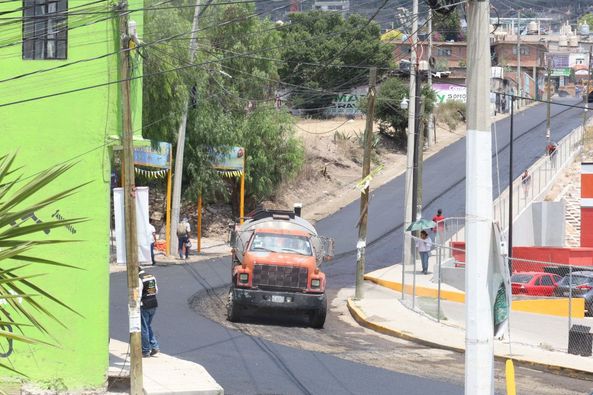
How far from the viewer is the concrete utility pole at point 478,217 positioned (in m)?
11.2

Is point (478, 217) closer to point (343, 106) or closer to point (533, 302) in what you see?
point (533, 302)

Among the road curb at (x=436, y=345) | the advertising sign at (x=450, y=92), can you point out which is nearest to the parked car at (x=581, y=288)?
the road curb at (x=436, y=345)

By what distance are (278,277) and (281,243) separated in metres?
1.22

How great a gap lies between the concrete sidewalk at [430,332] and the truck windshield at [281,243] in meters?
2.86

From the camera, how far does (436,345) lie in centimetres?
2389

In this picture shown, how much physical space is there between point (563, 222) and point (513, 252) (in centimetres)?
672

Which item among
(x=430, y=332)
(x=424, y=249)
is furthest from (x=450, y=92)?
(x=430, y=332)

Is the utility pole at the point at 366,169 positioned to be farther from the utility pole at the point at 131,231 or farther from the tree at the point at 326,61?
the tree at the point at 326,61

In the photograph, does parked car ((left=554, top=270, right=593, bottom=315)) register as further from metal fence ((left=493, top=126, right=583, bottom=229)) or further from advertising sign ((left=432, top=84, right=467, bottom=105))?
advertising sign ((left=432, top=84, right=467, bottom=105))

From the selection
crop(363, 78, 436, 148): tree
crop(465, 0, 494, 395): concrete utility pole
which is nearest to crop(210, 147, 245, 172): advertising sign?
crop(363, 78, 436, 148): tree

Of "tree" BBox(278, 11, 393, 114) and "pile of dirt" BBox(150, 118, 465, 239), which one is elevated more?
"tree" BBox(278, 11, 393, 114)

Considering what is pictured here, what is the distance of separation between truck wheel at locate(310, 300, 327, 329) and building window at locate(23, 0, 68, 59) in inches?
414

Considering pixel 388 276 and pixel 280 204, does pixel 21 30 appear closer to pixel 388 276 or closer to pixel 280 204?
pixel 388 276

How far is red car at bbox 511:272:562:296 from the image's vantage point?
3278 cm
